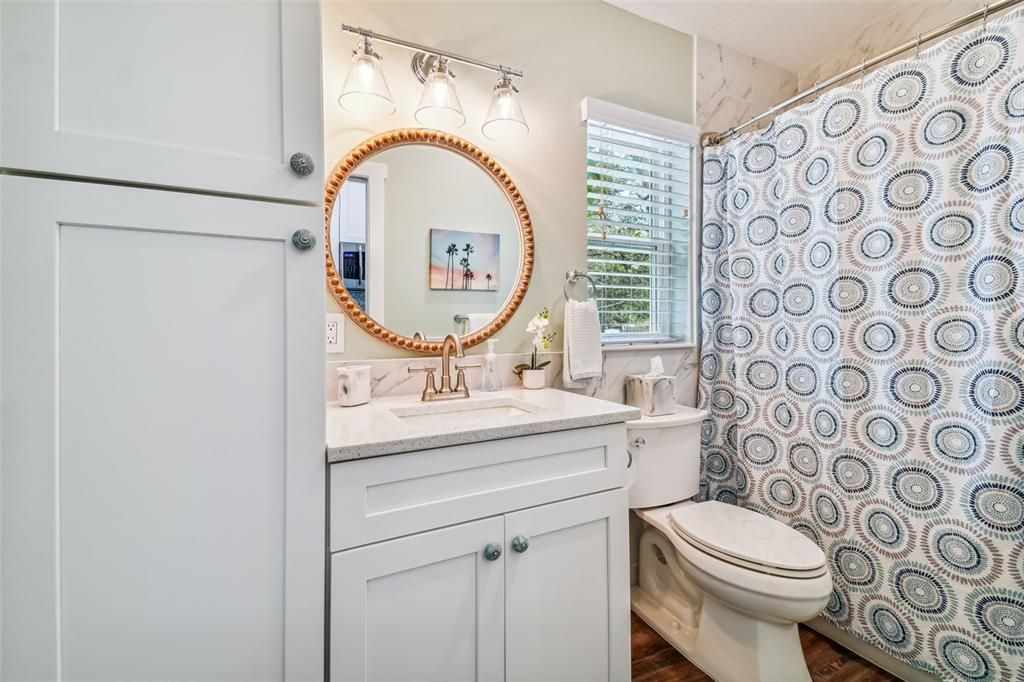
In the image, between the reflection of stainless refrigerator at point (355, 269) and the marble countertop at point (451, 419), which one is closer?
the marble countertop at point (451, 419)

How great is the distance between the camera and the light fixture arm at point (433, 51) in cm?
138

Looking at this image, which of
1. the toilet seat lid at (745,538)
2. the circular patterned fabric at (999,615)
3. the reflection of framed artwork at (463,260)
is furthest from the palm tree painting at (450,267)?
the circular patterned fabric at (999,615)

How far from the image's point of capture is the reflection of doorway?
4.65 feet

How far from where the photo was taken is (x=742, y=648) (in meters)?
1.38

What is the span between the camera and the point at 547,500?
3.64 feet

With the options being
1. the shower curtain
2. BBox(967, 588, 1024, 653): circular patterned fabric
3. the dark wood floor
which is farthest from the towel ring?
BBox(967, 588, 1024, 653): circular patterned fabric

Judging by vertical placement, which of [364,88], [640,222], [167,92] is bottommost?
[167,92]

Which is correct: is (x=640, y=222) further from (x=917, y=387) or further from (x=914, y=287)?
(x=917, y=387)

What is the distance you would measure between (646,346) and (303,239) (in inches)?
58.4

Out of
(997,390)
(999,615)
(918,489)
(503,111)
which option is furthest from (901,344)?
(503,111)

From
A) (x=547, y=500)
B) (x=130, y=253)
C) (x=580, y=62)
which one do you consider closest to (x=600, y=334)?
(x=547, y=500)

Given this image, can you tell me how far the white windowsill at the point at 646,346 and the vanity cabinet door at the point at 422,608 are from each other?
1.01 m

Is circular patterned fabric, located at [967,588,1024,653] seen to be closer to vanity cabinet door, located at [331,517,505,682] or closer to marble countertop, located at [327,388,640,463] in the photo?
marble countertop, located at [327,388,640,463]

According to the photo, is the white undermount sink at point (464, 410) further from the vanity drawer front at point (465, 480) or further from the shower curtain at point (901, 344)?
the shower curtain at point (901, 344)
